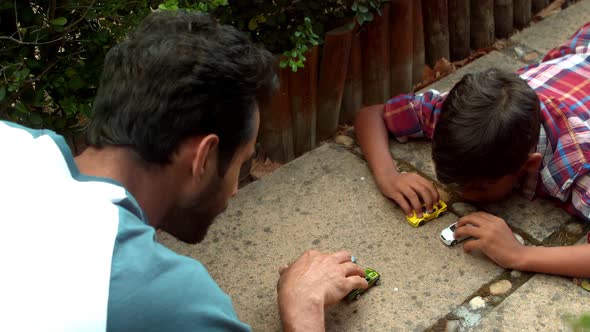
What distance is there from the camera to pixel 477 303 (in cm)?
244

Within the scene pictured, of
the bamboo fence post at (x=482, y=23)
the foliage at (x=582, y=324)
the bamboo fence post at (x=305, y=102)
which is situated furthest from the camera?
the bamboo fence post at (x=482, y=23)

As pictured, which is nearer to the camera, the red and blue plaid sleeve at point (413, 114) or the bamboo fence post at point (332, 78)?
the red and blue plaid sleeve at point (413, 114)

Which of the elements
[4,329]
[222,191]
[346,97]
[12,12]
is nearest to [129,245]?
[4,329]

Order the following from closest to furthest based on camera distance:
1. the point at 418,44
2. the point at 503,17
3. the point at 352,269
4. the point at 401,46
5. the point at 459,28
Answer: the point at 352,269
the point at 401,46
the point at 418,44
the point at 459,28
the point at 503,17

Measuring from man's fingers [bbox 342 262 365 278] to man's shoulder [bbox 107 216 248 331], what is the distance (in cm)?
88

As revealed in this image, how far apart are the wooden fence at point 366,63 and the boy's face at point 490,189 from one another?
0.77 meters

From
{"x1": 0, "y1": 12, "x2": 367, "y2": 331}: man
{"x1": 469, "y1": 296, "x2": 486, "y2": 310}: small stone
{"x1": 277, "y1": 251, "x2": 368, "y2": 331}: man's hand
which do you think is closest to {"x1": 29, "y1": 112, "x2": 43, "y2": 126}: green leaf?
{"x1": 0, "y1": 12, "x2": 367, "y2": 331}: man

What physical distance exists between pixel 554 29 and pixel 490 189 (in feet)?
5.33

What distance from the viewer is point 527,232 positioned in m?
2.70

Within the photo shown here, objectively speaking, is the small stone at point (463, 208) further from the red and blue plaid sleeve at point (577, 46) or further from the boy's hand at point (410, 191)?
the red and blue plaid sleeve at point (577, 46)

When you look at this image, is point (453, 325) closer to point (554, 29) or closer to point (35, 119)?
point (35, 119)

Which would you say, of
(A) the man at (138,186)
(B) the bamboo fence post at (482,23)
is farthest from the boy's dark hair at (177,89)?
(B) the bamboo fence post at (482,23)

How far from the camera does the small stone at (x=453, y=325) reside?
7.73ft

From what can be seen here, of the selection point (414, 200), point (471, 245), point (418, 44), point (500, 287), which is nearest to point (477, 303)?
point (500, 287)
